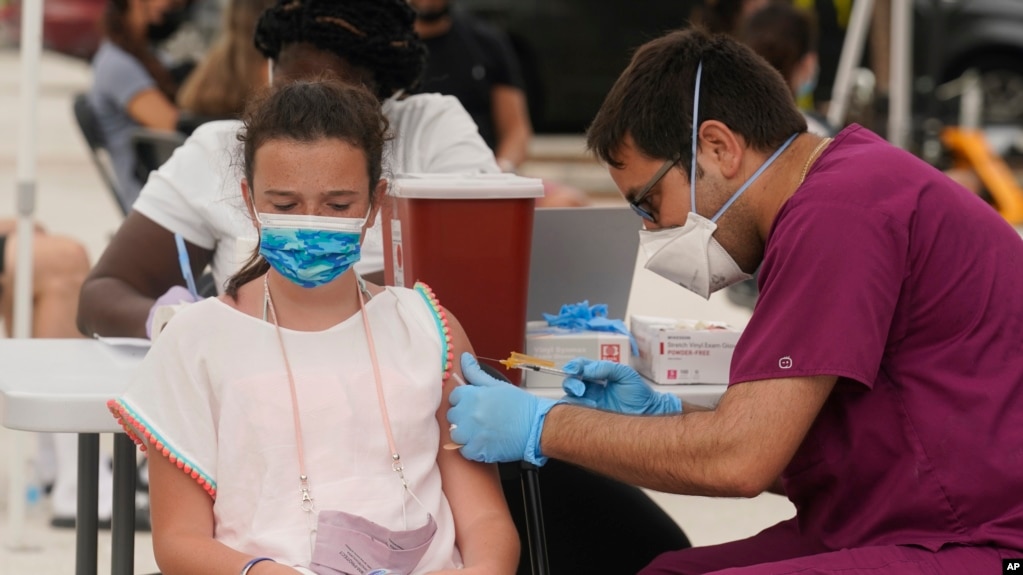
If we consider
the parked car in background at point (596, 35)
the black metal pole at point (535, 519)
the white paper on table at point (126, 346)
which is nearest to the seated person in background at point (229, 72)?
the white paper on table at point (126, 346)

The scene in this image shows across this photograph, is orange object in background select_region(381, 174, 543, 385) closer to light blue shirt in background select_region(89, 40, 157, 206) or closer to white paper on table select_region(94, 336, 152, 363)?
white paper on table select_region(94, 336, 152, 363)

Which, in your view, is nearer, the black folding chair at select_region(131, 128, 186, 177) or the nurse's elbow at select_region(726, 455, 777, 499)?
the nurse's elbow at select_region(726, 455, 777, 499)

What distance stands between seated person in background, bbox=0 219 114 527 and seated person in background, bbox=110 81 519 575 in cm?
218

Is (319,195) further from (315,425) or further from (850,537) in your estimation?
(850,537)

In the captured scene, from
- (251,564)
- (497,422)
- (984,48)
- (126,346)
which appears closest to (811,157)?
(497,422)

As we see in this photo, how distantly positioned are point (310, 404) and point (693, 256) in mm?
643

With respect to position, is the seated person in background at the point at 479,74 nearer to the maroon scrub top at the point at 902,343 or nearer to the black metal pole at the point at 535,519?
the black metal pole at the point at 535,519

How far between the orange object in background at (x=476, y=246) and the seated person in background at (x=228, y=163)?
0.45 metres

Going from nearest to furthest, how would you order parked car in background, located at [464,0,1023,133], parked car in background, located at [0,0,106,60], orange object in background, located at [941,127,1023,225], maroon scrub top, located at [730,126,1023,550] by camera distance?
A: maroon scrub top, located at [730,126,1023,550] → orange object in background, located at [941,127,1023,225] → parked car in background, located at [464,0,1023,133] → parked car in background, located at [0,0,106,60]

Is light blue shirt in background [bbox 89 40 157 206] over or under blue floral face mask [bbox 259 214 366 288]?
under

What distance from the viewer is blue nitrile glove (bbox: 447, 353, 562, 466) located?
2.06 meters

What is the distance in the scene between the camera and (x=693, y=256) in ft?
7.23

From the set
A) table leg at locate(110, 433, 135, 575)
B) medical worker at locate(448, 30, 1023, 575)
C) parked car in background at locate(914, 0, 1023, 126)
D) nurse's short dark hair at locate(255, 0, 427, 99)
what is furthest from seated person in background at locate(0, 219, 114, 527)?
parked car in background at locate(914, 0, 1023, 126)

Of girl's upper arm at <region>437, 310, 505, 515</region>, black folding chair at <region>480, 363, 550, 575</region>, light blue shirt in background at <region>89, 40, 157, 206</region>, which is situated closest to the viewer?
girl's upper arm at <region>437, 310, 505, 515</region>
